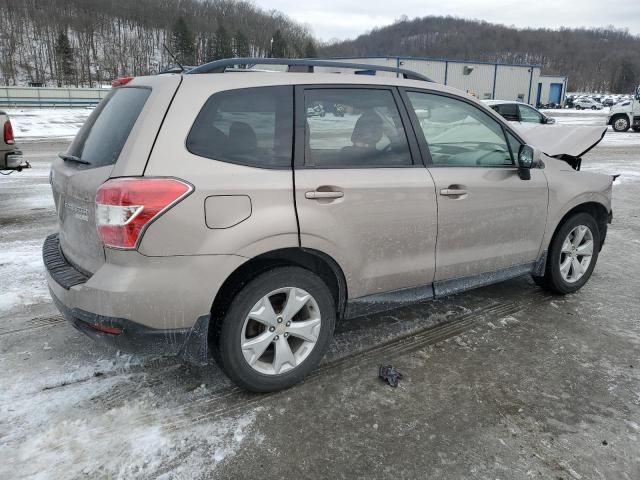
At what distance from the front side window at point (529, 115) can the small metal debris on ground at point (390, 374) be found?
16292 mm

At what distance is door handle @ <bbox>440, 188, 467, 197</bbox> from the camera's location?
3.37m

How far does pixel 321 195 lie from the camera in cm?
287

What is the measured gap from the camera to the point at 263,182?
2707mm

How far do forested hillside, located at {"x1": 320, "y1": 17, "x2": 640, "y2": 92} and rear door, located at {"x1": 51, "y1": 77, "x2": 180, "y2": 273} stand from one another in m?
149

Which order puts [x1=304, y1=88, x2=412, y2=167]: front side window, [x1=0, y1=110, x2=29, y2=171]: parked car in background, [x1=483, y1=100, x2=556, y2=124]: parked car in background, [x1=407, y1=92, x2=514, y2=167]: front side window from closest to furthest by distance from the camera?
[x1=304, y1=88, x2=412, y2=167]: front side window < [x1=407, y1=92, x2=514, y2=167]: front side window < [x1=0, y1=110, x2=29, y2=171]: parked car in background < [x1=483, y1=100, x2=556, y2=124]: parked car in background

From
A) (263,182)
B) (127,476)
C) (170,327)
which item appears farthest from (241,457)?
(263,182)

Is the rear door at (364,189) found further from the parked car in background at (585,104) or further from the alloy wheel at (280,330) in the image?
the parked car in background at (585,104)

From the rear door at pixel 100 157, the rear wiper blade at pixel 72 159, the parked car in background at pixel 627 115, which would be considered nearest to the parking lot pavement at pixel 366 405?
the rear door at pixel 100 157

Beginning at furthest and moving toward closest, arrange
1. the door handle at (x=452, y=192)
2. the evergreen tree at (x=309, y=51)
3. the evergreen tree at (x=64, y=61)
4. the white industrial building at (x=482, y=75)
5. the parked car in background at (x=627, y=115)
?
the evergreen tree at (x=309, y=51)
the evergreen tree at (x=64, y=61)
the white industrial building at (x=482, y=75)
the parked car in background at (x=627, y=115)
the door handle at (x=452, y=192)

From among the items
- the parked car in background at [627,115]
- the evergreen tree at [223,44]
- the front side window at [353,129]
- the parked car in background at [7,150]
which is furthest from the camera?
the evergreen tree at [223,44]

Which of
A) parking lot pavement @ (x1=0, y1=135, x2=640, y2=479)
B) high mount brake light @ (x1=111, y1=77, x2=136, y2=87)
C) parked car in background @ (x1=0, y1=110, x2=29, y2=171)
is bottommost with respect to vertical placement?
parking lot pavement @ (x1=0, y1=135, x2=640, y2=479)

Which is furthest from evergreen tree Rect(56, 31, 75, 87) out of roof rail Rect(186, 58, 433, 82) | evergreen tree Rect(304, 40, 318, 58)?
roof rail Rect(186, 58, 433, 82)

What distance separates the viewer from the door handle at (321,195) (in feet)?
9.29

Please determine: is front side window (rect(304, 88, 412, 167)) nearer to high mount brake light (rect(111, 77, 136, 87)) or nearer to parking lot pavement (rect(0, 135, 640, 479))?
high mount brake light (rect(111, 77, 136, 87))
